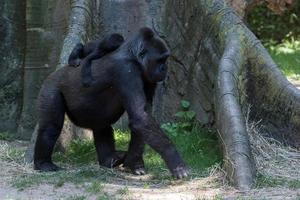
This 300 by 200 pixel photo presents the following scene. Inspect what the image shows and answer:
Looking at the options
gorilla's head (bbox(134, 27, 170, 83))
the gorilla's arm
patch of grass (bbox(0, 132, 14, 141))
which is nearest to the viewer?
the gorilla's arm

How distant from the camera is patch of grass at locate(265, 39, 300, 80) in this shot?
458 inches

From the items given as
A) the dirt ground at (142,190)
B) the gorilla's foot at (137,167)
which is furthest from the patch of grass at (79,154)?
the dirt ground at (142,190)

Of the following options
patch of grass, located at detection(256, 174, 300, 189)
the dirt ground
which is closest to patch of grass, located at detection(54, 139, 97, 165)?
the dirt ground

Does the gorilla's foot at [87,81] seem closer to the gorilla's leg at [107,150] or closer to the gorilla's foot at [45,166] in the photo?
the gorilla's leg at [107,150]

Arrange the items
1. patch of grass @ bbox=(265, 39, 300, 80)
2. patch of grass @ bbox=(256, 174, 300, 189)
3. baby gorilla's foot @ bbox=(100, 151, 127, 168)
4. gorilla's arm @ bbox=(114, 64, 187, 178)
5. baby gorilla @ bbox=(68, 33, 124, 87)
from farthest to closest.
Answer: patch of grass @ bbox=(265, 39, 300, 80), baby gorilla's foot @ bbox=(100, 151, 127, 168), baby gorilla @ bbox=(68, 33, 124, 87), gorilla's arm @ bbox=(114, 64, 187, 178), patch of grass @ bbox=(256, 174, 300, 189)

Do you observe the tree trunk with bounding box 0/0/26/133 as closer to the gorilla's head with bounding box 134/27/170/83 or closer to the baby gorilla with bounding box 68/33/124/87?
the baby gorilla with bounding box 68/33/124/87

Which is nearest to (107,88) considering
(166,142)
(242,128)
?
(166,142)

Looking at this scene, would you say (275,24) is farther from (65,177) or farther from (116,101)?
(65,177)

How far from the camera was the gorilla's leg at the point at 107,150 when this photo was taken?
7008mm

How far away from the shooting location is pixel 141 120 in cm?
627

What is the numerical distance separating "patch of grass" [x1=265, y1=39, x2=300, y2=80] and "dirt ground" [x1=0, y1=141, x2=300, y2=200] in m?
5.23

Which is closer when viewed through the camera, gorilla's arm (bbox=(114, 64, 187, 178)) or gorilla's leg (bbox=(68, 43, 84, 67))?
gorilla's arm (bbox=(114, 64, 187, 178))

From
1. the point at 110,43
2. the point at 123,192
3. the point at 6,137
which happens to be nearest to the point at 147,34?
the point at 110,43

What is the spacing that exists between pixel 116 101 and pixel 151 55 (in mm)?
548
